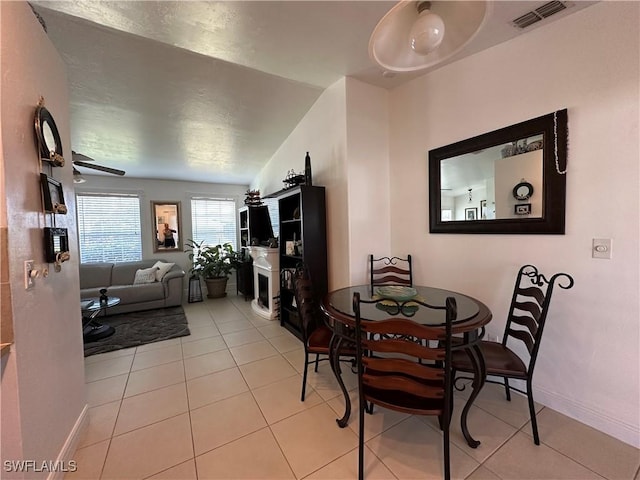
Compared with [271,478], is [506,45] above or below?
above

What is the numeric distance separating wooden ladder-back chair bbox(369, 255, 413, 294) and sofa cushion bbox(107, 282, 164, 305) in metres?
3.78

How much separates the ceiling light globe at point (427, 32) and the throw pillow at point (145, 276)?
519 cm

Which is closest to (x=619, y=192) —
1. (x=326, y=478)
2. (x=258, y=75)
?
(x=326, y=478)

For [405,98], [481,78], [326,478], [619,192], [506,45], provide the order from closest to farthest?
[326,478]
[619,192]
[506,45]
[481,78]
[405,98]

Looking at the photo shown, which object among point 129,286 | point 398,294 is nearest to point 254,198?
point 129,286

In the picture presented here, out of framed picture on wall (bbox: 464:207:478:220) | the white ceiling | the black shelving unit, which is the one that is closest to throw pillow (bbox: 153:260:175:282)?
the white ceiling

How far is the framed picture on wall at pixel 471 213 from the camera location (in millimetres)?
2225

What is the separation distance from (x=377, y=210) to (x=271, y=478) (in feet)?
7.84

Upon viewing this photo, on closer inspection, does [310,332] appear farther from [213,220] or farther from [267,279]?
[213,220]

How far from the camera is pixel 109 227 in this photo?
16.8ft

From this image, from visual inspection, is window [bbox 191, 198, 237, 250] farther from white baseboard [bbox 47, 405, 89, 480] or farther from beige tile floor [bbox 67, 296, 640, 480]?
white baseboard [bbox 47, 405, 89, 480]

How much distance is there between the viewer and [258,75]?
2.54 metres

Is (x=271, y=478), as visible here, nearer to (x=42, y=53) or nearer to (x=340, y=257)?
(x=340, y=257)

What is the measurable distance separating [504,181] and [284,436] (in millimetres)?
2451
